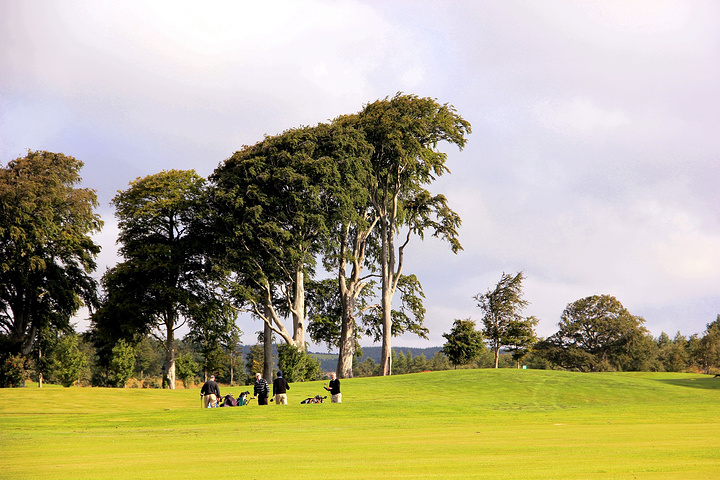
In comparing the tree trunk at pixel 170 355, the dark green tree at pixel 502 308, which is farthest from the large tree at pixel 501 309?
the tree trunk at pixel 170 355

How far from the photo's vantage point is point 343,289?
5909cm

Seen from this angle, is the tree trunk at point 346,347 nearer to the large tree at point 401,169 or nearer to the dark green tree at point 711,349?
the large tree at point 401,169

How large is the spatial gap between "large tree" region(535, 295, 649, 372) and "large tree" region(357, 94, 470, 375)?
40.3m

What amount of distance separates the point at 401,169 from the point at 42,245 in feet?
101

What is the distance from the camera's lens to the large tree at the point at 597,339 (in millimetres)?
90875

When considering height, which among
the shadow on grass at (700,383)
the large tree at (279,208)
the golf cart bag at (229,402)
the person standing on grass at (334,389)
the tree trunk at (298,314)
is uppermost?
the large tree at (279,208)

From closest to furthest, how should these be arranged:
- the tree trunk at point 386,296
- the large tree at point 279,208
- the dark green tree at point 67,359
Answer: the large tree at point 279,208
the tree trunk at point 386,296
the dark green tree at point 67,359

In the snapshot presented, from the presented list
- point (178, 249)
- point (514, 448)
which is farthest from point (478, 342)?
point (514, 448)

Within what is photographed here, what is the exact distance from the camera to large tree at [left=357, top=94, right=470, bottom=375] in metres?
56.9

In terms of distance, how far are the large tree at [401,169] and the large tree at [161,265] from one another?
1452 cm

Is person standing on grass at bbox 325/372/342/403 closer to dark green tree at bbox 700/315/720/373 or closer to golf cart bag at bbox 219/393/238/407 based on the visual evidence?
golf cart bag at bbox 219/393/238/407

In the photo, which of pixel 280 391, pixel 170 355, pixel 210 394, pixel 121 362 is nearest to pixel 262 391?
pixel 280 391

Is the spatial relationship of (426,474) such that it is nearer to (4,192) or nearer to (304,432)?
(304,432)

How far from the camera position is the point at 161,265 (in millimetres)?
53250
